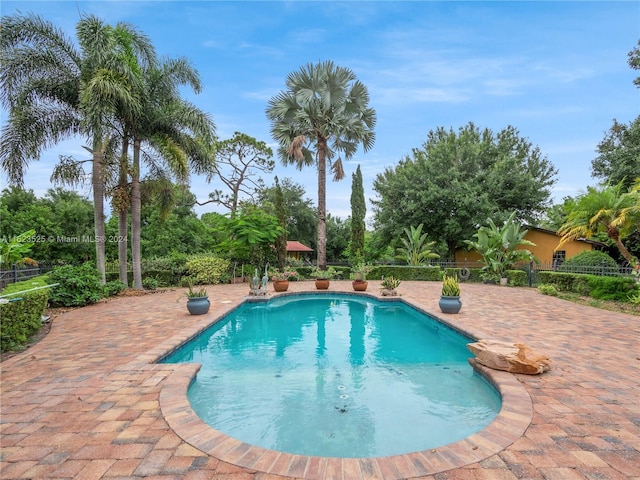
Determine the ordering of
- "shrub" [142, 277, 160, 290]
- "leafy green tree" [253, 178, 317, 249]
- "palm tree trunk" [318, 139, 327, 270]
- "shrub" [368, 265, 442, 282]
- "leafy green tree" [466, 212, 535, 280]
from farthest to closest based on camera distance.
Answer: "leafy green tree" [253, 178, 317, 249]
"shrub" [368, 265, 442, 282]
"palm tree trunk" [318, 139, 327, 270]
"leafy green tree" [466, 212, 535, 280]
"shrub" [142, 277, 160, 290]

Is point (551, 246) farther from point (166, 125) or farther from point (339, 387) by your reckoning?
point (166, 125)

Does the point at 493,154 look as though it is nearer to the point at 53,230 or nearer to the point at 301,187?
the point at 301,187

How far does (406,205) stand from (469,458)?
1922 cm

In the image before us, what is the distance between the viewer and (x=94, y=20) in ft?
34.8

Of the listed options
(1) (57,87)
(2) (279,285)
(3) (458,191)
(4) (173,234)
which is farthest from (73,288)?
(3) (458,191)

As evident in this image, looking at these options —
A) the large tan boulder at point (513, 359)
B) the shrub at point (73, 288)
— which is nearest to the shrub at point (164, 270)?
the shrub at point (73, 288)

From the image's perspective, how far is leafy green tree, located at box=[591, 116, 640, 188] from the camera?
15.8 meters

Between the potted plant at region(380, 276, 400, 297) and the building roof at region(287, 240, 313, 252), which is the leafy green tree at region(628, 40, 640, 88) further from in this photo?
the building roof at region(287, 240, 313, 252)

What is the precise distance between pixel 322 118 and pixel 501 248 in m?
10.9

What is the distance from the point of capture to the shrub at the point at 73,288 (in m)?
9.47

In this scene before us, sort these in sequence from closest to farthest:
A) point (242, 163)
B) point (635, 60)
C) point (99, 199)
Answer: point (99, 199)
point (635, 60)
point (242, 163)

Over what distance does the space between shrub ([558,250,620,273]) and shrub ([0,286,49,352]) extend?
16.4 meters

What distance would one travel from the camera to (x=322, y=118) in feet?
53.5

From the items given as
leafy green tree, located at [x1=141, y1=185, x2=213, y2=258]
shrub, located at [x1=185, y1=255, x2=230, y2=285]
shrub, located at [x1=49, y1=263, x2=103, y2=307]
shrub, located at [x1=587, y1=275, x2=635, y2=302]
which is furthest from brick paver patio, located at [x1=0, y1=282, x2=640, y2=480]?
leafy green tree, located at [x1=141, y1=185, x2=213, y2=258]
